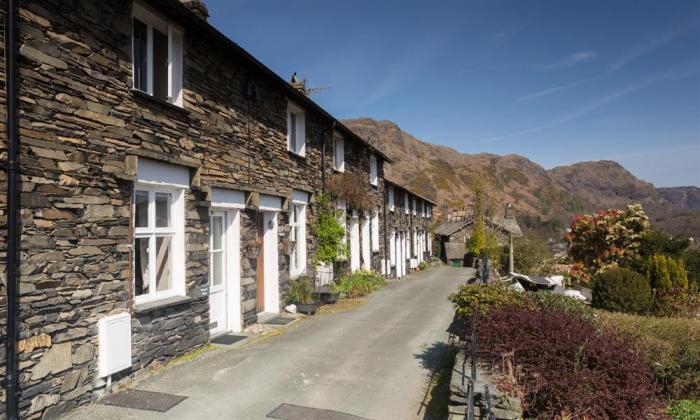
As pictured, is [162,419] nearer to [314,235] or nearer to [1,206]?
[1,206]

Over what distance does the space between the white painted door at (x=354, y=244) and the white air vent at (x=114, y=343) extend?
10509mm

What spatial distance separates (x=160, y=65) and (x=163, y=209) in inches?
87.7

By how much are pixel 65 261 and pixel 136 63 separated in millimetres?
3019

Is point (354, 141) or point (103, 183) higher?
point (354, 141)

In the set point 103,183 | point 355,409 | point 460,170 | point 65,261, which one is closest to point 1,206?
point 65,261

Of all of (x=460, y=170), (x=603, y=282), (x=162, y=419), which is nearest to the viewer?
(x=162, y=419)

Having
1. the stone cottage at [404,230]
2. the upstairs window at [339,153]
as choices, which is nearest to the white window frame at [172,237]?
the upstairs window at [339,153]

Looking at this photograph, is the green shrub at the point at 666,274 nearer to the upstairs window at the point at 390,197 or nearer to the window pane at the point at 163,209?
the upstairs window at the point at 390,197

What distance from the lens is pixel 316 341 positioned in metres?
8.38

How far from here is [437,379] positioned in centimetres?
643

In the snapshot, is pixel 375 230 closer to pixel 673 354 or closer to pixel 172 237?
pixel 172 237

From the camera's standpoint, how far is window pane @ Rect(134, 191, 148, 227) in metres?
6.33

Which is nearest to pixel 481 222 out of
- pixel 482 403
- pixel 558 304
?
pixel 558 304

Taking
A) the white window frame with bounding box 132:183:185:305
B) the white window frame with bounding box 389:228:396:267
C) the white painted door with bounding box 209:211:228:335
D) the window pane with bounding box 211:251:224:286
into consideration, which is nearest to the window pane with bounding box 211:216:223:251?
the white painted door with bounding box 209:211:228:335
